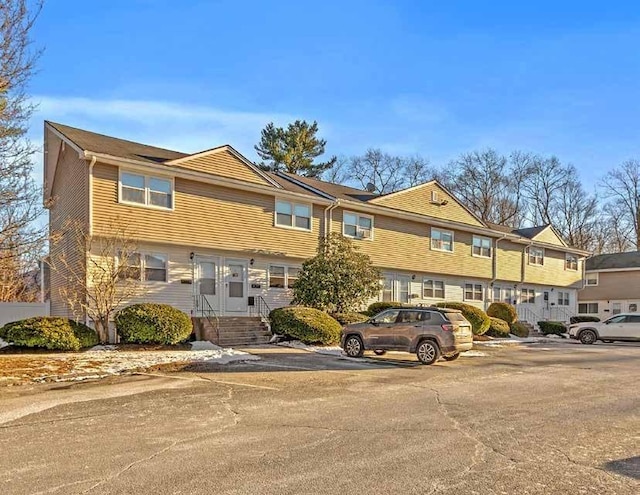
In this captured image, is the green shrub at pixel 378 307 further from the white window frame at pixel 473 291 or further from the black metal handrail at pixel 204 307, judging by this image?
the white window frame at pixel 473 291

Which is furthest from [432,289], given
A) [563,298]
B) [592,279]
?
[592,279]

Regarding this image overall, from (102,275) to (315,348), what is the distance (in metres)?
6.97

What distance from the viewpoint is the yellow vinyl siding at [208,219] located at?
18.0 metres

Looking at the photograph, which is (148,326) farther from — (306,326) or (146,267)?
(306,326)

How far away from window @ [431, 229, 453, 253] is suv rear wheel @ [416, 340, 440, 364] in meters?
15.1

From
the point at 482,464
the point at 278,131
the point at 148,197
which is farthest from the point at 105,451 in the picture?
→ the point at 278,131

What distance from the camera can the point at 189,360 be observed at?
1393 centimetres

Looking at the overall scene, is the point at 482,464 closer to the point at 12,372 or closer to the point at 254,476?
the point at 254,476

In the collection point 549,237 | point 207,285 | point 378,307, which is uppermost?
point 549,237

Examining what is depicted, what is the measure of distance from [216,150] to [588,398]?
15.4m

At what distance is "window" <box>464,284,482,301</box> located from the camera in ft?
105

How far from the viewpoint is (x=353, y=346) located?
16.1 m

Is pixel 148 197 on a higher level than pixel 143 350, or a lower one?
higher

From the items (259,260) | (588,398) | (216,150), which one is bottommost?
(588,398)
